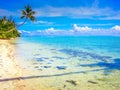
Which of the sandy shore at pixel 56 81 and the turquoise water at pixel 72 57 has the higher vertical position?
the turquoise water at pixel 72 57

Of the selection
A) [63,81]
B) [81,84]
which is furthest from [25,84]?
[81,84]

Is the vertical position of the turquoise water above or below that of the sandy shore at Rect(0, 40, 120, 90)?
above

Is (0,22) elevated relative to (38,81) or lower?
elevated

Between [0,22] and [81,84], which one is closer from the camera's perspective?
[81,84]

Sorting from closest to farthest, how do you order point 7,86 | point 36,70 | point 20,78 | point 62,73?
point 7,86
point 20,78
point 62,73
point 36,70

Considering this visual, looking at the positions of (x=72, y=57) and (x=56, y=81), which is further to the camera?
(x=72, y=57)

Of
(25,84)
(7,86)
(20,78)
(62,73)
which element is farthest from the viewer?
(62,73)

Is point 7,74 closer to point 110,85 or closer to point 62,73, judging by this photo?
point 62,73

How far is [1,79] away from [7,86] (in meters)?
1.70

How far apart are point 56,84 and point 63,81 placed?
2.86 ft

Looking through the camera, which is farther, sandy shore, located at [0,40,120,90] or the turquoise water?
the turquoise water

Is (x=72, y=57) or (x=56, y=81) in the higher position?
(x=72, y=57)

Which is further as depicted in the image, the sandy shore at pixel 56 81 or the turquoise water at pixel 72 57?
the turquoise water at pixel 72 57

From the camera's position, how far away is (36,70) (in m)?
18.6
